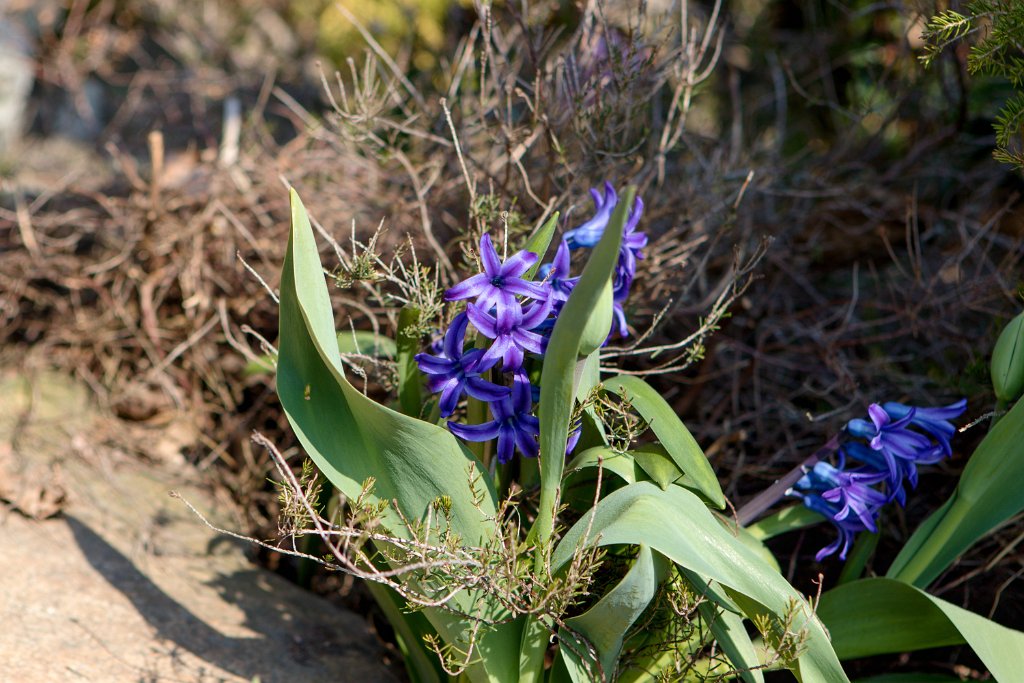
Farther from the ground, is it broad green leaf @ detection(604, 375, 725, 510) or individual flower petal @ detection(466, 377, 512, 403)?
individual flower petal @ detection(466, 377, 512, 403)

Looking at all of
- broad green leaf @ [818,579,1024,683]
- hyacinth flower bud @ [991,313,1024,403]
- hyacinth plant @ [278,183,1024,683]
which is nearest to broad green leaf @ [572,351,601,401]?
hyacinth plant @ [278,183,1024,683]

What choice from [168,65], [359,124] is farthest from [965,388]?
[168,65]

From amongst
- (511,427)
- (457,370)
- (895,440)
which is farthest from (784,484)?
(457,370)

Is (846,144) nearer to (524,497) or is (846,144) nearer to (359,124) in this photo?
(359,124)

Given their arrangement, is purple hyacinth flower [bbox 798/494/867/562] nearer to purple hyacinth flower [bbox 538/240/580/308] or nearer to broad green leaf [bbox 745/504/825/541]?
broad green leaf [bbox 745/504/825/541]

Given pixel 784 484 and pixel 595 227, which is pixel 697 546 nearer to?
pixel 784 484
